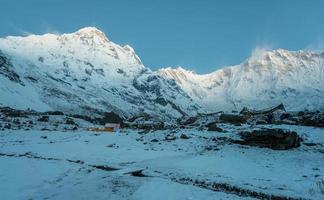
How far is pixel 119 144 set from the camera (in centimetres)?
4469

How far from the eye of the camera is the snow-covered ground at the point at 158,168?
22047 millimetres

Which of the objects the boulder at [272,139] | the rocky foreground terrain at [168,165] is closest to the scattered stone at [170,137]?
the rocky foreground terrain at [168,165]

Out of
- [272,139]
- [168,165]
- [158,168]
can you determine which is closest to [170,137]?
[272,139]

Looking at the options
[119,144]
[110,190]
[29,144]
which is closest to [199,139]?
[119,144]

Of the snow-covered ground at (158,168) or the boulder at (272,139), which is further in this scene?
the boulder at (272,139)

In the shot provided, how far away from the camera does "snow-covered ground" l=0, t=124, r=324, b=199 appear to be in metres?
22.0

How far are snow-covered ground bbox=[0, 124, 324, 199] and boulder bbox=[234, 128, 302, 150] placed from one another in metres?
0.90

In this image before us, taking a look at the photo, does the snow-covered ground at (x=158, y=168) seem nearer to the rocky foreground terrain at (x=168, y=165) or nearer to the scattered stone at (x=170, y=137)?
the rocky foreground terrain at (x=168, y=165)

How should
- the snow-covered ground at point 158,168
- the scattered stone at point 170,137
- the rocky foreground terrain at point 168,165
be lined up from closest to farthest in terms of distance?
the snow-covered ground at point 158,168 → the rocky foreground terrain at point 168,165 → the scattered stone at point 170,137

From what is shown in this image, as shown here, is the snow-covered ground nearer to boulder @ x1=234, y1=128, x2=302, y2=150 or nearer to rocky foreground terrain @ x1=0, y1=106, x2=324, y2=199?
rocky foreground terrain @ x1=0, y1=106, x2=324, y2=199

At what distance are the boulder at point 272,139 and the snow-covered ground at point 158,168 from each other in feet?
2.95

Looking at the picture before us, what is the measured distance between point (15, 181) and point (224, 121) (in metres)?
41.1

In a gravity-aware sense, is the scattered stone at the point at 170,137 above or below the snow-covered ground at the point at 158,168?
above

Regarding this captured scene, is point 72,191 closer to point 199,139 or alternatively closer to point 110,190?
point 110,190
